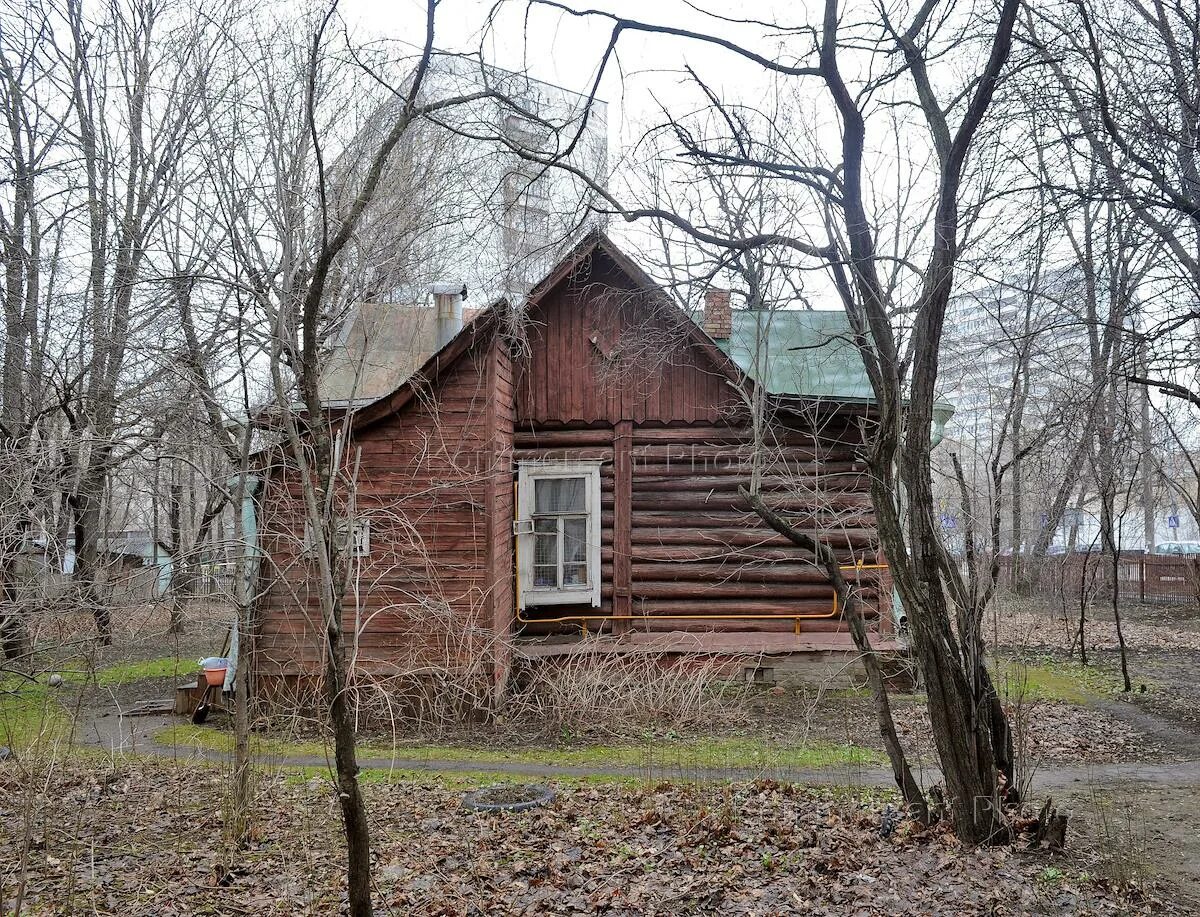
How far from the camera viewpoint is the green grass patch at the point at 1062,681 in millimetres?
13266

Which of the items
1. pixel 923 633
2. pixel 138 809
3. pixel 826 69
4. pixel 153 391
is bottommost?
pixel 138 809

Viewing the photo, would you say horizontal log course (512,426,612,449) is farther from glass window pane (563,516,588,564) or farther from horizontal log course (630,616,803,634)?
horizontal log course (630,616,803,634)

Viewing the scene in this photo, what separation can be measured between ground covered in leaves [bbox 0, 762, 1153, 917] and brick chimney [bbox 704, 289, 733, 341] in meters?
9.16

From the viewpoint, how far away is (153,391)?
1413cm

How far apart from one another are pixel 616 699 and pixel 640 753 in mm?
1679

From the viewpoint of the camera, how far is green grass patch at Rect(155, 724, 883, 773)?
384 inches

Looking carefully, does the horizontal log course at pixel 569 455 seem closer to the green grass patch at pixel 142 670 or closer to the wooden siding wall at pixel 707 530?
the wooden siding wall at pixel 707 530

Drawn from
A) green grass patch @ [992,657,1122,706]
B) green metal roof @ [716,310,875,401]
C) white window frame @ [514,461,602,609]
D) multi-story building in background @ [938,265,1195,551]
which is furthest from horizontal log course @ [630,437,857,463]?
green grass patch @ [992,657,1122,706]

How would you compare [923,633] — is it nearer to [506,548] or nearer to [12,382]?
[506,548]

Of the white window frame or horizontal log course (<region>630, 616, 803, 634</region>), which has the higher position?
the white window frame

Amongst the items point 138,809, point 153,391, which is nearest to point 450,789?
point 138,809

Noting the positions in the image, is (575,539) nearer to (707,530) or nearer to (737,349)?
(707,530)

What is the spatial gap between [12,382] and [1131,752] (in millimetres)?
17571

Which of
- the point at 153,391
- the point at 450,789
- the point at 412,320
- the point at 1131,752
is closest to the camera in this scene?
the point at 450,789
